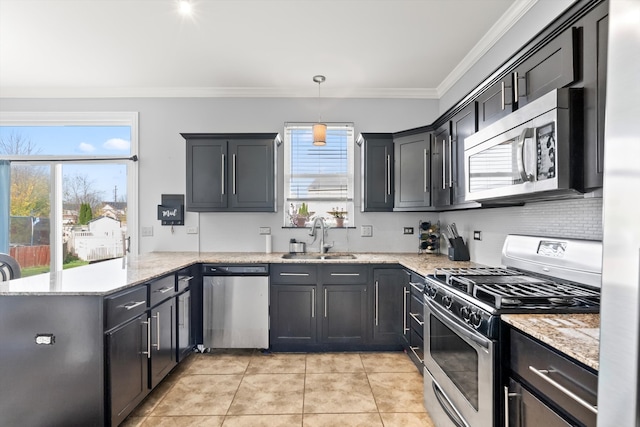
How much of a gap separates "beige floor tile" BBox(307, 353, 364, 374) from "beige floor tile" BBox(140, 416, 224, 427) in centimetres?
89

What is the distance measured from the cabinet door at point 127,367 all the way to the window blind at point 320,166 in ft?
7.15

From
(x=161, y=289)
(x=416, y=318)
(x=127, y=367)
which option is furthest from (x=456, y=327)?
(x=161, y=289)

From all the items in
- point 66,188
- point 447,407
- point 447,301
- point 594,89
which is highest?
point 594,89

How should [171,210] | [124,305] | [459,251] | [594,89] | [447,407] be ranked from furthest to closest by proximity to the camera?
[171,210] < [459,251] < [124,305] < [447,407] < [594,89]

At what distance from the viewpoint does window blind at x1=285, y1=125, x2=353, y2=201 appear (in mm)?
3951

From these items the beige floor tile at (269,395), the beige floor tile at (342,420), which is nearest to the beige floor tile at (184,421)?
the beige floor tile at (269,395)

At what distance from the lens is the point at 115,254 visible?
12.9 feet

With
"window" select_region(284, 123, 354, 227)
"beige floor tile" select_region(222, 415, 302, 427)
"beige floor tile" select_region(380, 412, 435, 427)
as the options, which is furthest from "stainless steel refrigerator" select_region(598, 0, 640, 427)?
"window" select_region(284, 123, 354, 227)

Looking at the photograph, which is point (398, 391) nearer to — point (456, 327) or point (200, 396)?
point (456, 327)

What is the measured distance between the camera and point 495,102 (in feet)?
6.81

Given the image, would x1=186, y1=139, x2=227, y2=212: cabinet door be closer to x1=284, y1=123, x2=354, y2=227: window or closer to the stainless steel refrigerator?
x1=284, y1=123, x2=354, y2=227: window

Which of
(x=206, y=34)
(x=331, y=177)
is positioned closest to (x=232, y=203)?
(x=331, y=177)

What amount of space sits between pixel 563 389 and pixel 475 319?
504 millimetres

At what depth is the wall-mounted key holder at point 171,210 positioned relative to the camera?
3.82m
